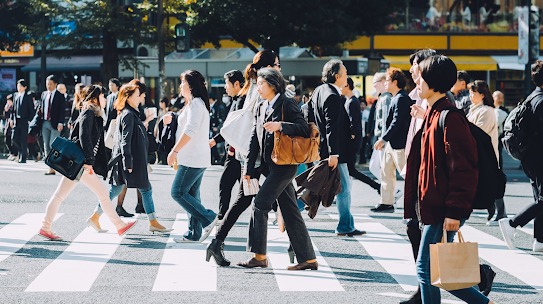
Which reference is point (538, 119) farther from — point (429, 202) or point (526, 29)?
point (526, 29)

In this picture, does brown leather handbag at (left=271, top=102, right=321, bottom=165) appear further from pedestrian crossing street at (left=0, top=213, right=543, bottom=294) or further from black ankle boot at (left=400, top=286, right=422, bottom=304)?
black ankle boot at (left=400, top=286, right=422, bottom=304)

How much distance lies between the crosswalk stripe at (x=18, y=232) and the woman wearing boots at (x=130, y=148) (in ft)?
2.42

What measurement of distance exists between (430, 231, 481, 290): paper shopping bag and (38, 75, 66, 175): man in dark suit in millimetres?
11367

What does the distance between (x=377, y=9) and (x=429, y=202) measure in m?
21.2

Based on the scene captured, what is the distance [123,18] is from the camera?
2336cm

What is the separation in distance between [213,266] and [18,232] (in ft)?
9.24

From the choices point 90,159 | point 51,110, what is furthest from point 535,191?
point 51,110

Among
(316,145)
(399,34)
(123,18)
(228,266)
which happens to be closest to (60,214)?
(228,266)

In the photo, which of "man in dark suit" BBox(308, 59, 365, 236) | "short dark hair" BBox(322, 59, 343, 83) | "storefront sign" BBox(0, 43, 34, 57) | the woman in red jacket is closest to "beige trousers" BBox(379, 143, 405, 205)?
"man in dark suit" BBox(308, 59, 365, 236)

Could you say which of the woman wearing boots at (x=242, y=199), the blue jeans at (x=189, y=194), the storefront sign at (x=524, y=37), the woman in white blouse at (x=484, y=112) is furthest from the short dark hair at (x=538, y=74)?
the storefront sign at (x=524, y=37)

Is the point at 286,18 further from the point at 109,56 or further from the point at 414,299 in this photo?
the point at 414,299

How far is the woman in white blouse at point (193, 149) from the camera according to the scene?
22.0 feet

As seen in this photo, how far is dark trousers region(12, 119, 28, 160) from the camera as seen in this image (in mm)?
15797

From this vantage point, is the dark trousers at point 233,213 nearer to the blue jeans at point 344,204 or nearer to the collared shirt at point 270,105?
the collared shirt at point 270,105
